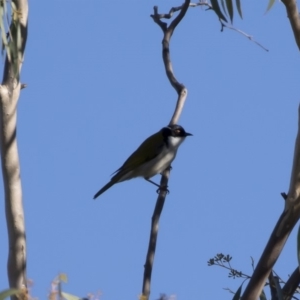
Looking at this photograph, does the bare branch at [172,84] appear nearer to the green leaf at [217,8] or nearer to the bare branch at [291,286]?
the bare branch at [291,286]

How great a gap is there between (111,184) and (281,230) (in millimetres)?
3876

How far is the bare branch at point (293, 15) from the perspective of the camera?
2887 mm

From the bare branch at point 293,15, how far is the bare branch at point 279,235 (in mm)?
363

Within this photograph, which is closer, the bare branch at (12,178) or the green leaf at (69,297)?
the green leaf at (69,297)

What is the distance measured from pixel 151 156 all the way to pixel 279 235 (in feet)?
12.3

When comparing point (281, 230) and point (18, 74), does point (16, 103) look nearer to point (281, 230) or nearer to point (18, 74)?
point (18, 74)

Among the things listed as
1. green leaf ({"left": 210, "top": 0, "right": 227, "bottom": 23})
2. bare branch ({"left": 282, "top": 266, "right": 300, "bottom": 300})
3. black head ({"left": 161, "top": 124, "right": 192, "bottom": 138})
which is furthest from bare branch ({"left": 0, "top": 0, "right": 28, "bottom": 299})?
black head ({"left": 161, "top": 124, "right": 192, "bottom": 138})

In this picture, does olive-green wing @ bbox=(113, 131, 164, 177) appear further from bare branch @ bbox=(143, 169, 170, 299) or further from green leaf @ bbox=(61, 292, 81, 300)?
green leaf @ bbox=(61, 292, 81, 300)

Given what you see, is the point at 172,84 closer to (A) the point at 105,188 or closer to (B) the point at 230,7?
(B) the point at 230,7

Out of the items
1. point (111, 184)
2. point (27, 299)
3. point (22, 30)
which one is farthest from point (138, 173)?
point (27, 299)

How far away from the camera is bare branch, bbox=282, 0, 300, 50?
9.47 ft

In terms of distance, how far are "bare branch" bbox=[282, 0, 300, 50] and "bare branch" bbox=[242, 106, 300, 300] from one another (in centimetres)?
36

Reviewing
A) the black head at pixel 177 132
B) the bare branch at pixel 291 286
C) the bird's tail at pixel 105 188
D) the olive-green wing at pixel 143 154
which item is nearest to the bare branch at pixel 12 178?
the bare branch at pixel 291 286

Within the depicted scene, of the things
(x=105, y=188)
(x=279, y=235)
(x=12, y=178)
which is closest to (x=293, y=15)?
(x=279, y=235)
